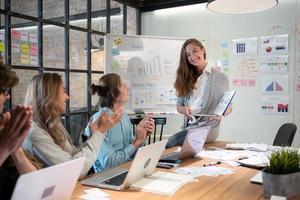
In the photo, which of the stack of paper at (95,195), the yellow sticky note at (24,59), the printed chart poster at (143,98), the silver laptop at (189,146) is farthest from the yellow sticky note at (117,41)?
the stack of paper at (95,195)

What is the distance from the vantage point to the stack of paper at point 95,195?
132 cm

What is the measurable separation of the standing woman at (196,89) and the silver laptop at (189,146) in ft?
1.36

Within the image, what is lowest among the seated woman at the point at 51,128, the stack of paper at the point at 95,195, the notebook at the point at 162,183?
the stack of paper at the point at 95,195

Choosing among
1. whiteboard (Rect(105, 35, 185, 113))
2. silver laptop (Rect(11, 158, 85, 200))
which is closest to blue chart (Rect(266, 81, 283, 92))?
whiteboard (Rect(105, 35, 185, 113))

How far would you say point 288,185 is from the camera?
130 cm

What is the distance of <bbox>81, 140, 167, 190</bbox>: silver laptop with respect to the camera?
1.44 m

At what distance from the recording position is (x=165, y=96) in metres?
3.97

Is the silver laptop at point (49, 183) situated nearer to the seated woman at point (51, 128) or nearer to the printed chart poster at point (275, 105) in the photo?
the seated woman at point (51, 128)

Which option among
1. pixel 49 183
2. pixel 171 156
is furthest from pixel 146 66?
pixel 49 183

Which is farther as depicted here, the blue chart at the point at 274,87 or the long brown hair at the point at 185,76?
the blue chart at the point at 274,87

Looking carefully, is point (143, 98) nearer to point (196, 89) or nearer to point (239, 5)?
point (196, 89)

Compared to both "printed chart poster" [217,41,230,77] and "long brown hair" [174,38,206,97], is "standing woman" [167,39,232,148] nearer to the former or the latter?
"long brown hair" [174,38,206,97]

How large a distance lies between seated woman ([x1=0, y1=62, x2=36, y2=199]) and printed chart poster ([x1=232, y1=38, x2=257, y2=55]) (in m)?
3.15

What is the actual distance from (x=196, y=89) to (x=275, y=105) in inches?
54.2
